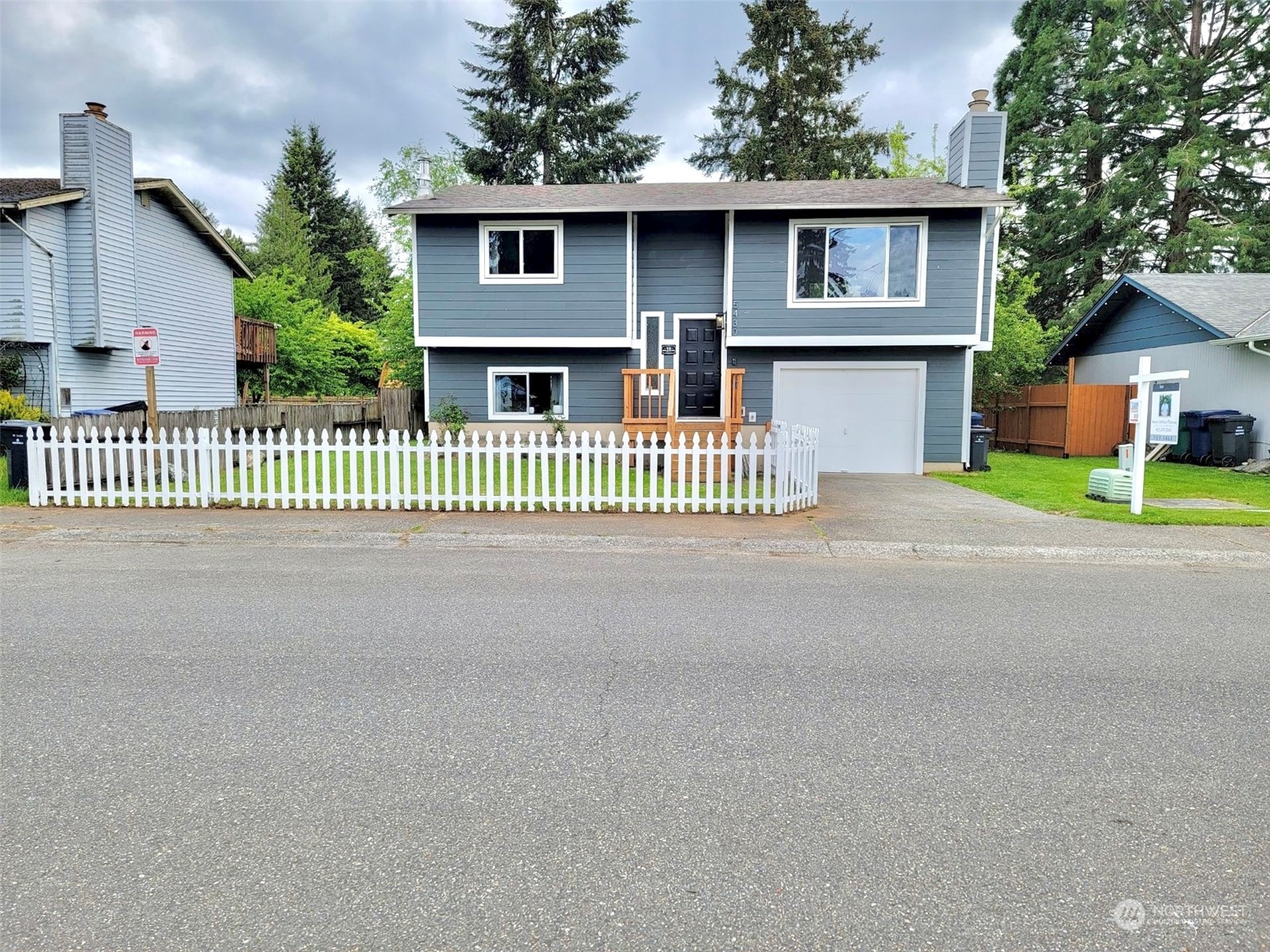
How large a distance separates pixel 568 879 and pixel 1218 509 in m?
11.5

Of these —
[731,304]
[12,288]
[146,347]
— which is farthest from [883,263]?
[12,288]

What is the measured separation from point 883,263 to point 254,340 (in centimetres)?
2166

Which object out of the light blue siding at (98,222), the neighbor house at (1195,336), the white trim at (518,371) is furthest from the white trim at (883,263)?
the light blue siding at (98,222)

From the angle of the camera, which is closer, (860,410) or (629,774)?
(629,774)

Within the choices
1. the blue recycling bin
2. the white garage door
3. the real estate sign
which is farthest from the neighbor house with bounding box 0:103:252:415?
the blue recycling bin

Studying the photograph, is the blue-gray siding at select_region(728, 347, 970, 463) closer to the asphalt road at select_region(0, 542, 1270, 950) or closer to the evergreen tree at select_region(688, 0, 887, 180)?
the asphalt road at select_region(0, 542, 1270, 950)

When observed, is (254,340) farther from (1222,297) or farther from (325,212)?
(1222,297)

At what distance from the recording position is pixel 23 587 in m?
6.32

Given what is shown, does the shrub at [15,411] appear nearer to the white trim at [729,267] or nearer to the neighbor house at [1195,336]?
the white trim at [729,267]

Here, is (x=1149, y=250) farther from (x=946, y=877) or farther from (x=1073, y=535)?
(x=946, y=877)

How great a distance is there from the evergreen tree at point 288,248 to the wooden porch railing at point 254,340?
1661 centimetres

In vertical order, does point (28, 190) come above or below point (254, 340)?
above

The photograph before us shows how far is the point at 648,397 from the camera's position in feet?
53.0

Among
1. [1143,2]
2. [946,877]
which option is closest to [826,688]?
[946,877]
